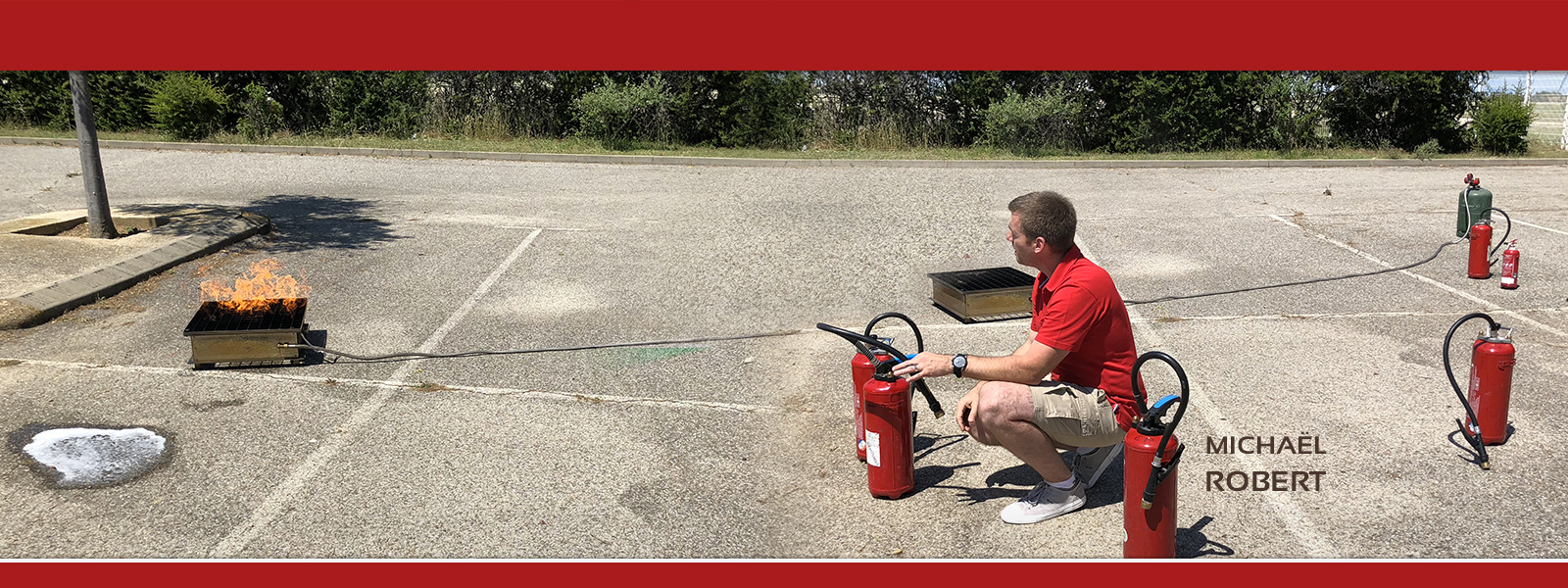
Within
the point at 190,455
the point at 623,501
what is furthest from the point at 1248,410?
the point at 190,455

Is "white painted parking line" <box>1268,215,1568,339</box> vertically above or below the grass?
below

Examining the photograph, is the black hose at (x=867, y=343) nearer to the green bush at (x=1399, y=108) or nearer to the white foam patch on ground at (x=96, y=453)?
the white foam patch on ground at (x=96, y=453)

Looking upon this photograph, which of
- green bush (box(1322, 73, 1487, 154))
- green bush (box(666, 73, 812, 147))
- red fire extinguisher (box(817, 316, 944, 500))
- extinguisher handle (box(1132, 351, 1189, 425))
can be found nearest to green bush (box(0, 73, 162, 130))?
green bush (box(666, 73, 812, 147))

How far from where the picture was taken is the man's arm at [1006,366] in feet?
14.4

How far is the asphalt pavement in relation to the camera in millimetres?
4816

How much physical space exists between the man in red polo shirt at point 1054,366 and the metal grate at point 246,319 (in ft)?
15.8

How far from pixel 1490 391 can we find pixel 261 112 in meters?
20.1

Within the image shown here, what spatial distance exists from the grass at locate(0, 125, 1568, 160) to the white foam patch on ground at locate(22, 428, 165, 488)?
1260 centimetres

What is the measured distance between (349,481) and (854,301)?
16.0ft

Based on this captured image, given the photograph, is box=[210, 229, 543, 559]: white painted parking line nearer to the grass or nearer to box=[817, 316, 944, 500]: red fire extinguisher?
box=[817, 316, 944, 500]: red fire extinguisher

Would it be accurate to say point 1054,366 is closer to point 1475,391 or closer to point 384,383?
point 1475,391

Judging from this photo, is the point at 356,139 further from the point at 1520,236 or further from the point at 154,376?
the point at 1520,236

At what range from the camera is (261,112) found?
19891 mm

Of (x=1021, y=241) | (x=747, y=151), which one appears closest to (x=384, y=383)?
(x=1021, y=241)
